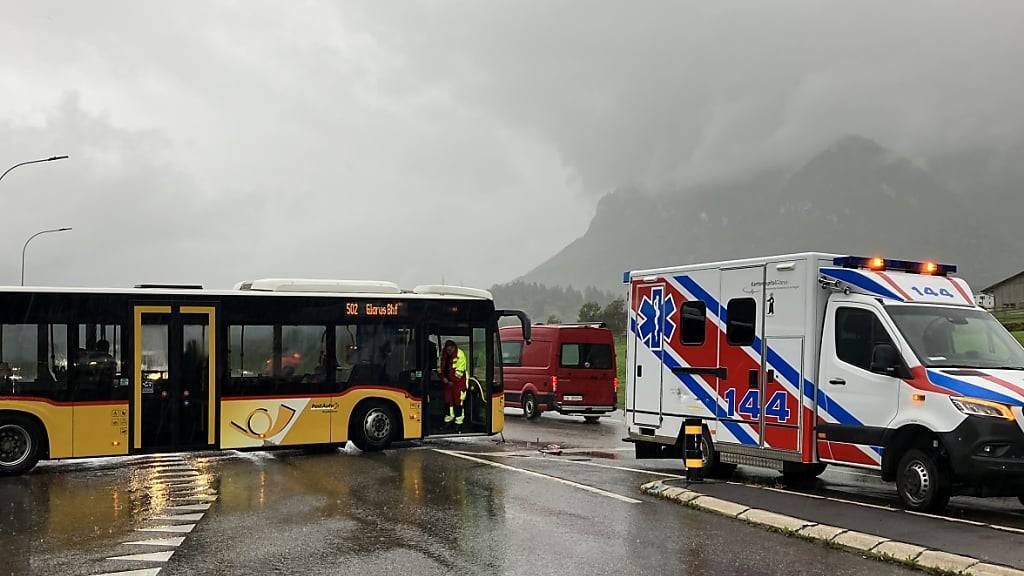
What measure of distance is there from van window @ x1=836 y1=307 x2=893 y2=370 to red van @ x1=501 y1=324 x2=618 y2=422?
45.2 ft

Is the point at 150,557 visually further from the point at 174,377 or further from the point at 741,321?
the point at 741,321

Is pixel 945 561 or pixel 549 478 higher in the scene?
pixel 945 561

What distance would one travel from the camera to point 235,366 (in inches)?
618

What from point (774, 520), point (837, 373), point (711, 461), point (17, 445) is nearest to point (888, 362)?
point (837, 373)

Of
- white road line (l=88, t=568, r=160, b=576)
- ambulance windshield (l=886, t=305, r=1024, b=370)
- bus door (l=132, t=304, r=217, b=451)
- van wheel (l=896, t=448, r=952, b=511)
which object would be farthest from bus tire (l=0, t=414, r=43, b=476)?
ambulance windshield (l=886, t=305, r=1024, b=370)

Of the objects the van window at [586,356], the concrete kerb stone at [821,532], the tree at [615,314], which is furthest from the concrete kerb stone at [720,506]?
the tree at [615,314]

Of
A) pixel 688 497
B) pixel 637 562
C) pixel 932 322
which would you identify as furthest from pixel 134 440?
pixel 932 322

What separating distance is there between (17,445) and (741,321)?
10.8m

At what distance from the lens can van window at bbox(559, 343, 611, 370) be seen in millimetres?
25109

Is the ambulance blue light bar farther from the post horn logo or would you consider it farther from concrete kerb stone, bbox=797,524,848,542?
the post horn logo

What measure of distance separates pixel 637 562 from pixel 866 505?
13.5ft

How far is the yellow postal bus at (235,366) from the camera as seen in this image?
14.2 m

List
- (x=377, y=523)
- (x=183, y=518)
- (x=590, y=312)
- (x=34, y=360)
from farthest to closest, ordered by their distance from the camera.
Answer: (x=590, y=312) < (x=34, y=360) < (x=183, y=518) < (x=377, y=523)

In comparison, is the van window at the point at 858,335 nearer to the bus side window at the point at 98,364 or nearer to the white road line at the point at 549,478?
the white road line at the point at 549,478
